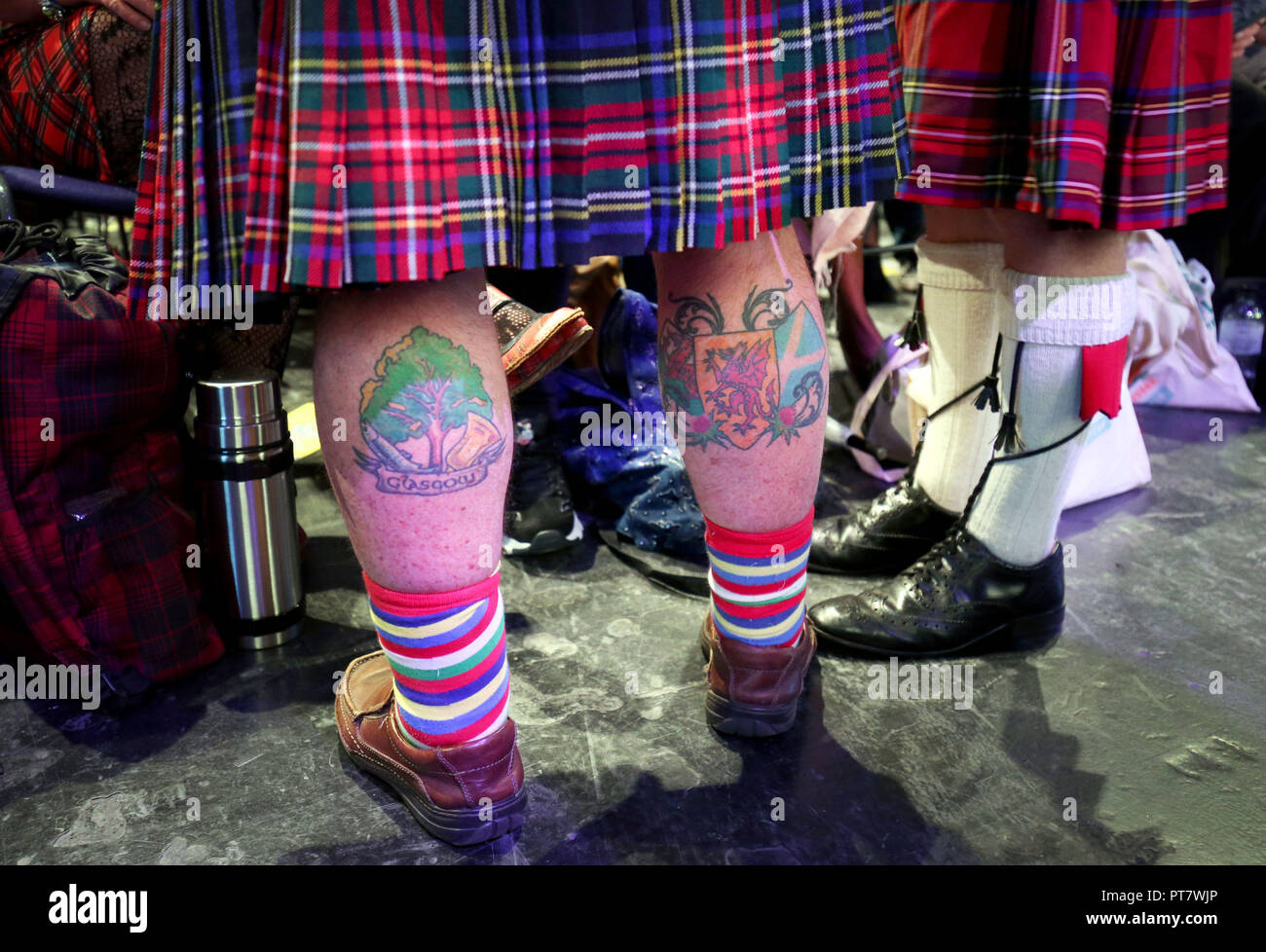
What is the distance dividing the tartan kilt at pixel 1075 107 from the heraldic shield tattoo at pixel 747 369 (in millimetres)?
313

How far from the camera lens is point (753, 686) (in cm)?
109

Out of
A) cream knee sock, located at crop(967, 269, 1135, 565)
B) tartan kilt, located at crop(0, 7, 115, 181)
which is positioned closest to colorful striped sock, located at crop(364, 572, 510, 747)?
cream knee sock, located at crop(967, 269, 1135, 565)

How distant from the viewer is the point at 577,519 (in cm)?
167

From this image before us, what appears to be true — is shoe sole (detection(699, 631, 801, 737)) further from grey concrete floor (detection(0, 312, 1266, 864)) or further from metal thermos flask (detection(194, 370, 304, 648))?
metal thermos flask (detection(194, 370, 304, 648))

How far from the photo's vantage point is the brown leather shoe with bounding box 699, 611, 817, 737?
3.56 feet

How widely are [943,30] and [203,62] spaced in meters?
0.82

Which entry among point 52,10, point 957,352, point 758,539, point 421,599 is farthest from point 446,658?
point 52,10

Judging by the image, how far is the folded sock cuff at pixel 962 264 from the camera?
1.33m

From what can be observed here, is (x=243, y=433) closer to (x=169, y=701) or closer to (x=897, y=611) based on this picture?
(x=169, y=701)

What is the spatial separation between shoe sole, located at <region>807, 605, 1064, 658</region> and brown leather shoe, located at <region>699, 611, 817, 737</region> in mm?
189

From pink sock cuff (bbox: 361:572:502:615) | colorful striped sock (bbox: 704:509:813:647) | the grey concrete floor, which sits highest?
pink sock cuff (bbox: 361:572:502:615)

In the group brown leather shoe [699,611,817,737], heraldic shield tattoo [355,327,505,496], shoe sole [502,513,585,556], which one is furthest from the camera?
shoe sole [502,513,585,556]

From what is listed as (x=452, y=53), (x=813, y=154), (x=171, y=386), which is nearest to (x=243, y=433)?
(x=171, y=386)

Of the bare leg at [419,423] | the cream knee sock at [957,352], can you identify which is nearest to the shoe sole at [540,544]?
the cream knee sock at [957,352]
